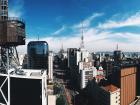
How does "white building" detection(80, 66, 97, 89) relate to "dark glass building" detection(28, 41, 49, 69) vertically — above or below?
below

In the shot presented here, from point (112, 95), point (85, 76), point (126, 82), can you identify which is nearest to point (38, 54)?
point (85, 76)

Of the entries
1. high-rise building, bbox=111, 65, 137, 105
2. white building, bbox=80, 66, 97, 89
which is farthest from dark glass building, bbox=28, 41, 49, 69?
high-rise building, bbox=111, 65, 137, 105

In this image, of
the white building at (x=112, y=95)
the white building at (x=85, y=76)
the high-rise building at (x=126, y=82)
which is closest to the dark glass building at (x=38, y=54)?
the white building at (x=85, y=76)

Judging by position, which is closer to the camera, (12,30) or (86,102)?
(12,30)

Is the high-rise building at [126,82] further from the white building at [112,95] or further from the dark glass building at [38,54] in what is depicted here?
the dark glass building at [38,54]

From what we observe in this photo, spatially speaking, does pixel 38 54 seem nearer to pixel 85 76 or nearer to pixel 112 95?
pixel 85 76

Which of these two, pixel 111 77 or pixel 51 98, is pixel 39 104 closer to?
pixel 51 98

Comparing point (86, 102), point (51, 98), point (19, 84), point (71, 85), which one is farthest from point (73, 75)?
point (19, 84)

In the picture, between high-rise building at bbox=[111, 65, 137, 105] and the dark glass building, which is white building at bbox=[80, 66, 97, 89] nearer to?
high-rise building at bbox=[111, 65, 137, 105]
